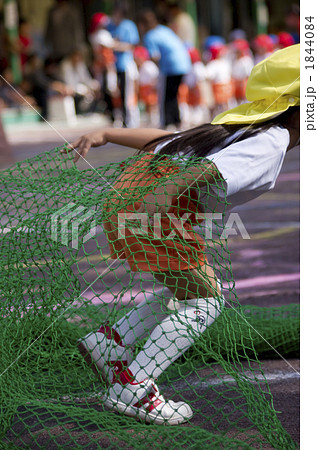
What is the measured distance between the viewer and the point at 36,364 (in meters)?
3.37

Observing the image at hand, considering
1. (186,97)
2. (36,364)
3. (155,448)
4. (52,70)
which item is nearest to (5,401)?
(36,364)

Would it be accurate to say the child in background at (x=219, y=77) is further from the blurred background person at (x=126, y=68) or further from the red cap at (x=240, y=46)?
the blurred background person at (x=126, y=68)

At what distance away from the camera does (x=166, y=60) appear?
14086 mm

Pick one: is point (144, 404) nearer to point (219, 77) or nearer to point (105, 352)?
point (105, 352)

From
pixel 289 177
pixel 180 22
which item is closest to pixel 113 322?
pixel 289 177

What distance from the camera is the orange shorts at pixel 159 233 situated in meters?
3.14

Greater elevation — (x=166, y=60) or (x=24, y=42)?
(x=24, y=42)

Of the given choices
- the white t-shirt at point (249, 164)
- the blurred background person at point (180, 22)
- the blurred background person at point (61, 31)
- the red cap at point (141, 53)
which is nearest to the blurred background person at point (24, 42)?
the blurred background person at point (61, 31)

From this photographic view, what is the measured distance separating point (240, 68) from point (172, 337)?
16.1 meters

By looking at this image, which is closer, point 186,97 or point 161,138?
point 161,138

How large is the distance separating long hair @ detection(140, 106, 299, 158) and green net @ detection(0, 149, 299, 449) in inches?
3.8
